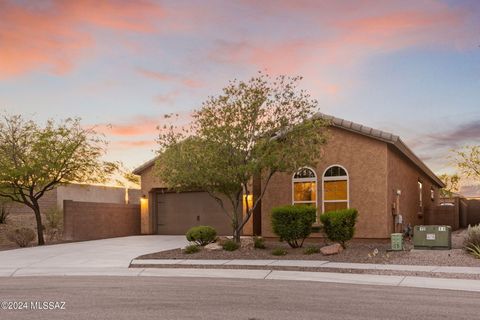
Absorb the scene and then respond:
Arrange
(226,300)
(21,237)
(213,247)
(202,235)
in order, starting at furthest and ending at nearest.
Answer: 1. (21,237)
2. (202,235)
3. (213,247)
4. (226,300)

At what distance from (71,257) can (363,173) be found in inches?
466

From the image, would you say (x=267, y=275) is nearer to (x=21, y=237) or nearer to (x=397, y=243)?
(x=397, y=243)

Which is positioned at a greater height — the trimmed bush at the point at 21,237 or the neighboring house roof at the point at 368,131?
the neighboring house roof at the point at 368,131

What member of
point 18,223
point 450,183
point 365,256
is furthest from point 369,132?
point 450,183

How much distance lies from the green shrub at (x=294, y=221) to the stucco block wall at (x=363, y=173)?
3.65 m

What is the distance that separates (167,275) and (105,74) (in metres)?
10.3

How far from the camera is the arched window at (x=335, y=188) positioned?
22.3 metres

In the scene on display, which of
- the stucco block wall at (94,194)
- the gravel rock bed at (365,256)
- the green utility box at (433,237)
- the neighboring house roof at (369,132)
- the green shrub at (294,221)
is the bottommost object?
the gravel rock bed at (365,256)

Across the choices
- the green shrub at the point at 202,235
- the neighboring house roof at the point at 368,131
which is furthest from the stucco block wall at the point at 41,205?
the neighboring house roof at the point at 368,131

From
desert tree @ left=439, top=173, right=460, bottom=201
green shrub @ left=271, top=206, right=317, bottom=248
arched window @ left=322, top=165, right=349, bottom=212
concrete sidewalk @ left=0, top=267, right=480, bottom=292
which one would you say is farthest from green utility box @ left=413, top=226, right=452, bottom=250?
desert tree @ left=439, top=173, right=460, bottom=201

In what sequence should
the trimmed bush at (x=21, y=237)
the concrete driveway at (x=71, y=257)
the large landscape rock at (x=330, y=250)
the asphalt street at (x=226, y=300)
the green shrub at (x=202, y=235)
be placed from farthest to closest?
the trimmed bush at (x=21, y=237) < the green shrub at (x=202, y=235) < the large landscape rock at (x=330, y=250) < the concrete driveway at (x=71, y=257) < the asphalt street at (x=226, y=300)

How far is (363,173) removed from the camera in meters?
21.9

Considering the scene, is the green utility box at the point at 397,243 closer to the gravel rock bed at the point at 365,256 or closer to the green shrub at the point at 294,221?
the gravel rock bed at the point at 365,256

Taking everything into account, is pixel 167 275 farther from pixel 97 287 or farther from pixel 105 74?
pixel 105 74
